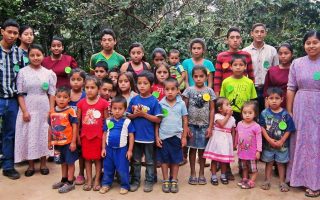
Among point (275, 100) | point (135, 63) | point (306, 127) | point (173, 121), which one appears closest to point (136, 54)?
point (135, 63)

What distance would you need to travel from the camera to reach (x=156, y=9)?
904cm

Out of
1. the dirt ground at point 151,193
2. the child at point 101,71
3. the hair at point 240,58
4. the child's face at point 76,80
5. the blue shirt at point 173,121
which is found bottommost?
the dirt ground at point 151,193

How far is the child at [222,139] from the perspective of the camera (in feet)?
14.3

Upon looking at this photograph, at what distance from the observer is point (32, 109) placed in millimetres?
4668

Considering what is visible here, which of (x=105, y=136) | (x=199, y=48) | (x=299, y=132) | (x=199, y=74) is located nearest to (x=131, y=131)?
(x=105, y=136)

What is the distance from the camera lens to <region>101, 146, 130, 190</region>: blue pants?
409 cm

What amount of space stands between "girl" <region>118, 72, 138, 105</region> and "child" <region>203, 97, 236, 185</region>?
109cm

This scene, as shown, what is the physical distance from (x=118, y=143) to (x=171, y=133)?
0.63m

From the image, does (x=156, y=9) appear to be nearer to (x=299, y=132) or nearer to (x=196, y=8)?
(x=196, y=8)

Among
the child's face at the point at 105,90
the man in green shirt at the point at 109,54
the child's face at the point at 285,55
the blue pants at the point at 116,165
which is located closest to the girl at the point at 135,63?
the man in green shirt at the point at 109,54

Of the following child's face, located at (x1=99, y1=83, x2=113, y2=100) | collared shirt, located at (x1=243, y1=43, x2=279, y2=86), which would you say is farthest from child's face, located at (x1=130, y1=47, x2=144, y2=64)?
collared shirt, located at (x1=243, y1=43, x2=279, y2=86)

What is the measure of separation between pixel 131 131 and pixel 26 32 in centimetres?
220

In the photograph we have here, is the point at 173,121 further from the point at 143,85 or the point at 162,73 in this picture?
the point at 162,73

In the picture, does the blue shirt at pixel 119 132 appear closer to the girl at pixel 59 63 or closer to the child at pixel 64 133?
the child at pixel 64 133
